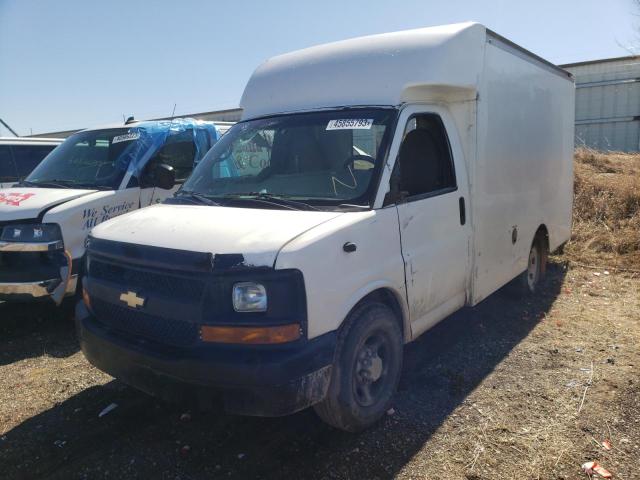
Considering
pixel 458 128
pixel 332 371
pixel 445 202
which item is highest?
pixel 458 128

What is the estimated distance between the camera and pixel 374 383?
138 inches

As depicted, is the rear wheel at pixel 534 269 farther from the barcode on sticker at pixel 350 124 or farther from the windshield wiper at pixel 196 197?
the windshield wiper at pixel 196 197

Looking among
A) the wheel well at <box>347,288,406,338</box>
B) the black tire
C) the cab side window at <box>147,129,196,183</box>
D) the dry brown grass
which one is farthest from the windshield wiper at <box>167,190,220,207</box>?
the dry brown grass

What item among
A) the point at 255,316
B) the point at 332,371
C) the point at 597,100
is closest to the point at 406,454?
the point at 332,371

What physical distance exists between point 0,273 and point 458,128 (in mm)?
4596

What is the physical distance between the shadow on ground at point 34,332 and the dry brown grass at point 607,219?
7358 mm

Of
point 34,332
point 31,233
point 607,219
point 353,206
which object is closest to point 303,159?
point 353,206

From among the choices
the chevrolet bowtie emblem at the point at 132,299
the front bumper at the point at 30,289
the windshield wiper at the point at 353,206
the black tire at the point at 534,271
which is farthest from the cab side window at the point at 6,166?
the black tire at the point at 534,271

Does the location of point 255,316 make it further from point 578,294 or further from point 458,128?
point 578,294

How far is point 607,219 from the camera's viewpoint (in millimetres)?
9148

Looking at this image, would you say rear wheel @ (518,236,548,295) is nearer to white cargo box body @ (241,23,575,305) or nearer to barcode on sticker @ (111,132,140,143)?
white cargo box body @ (241,23,575,305)

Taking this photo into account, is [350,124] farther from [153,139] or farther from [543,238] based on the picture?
[543,238]

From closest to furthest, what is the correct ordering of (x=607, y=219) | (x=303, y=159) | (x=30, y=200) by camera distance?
(x=303, y=159) → (x=30, y=200) → (x=607, y=219)

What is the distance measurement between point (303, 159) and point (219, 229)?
117cm
